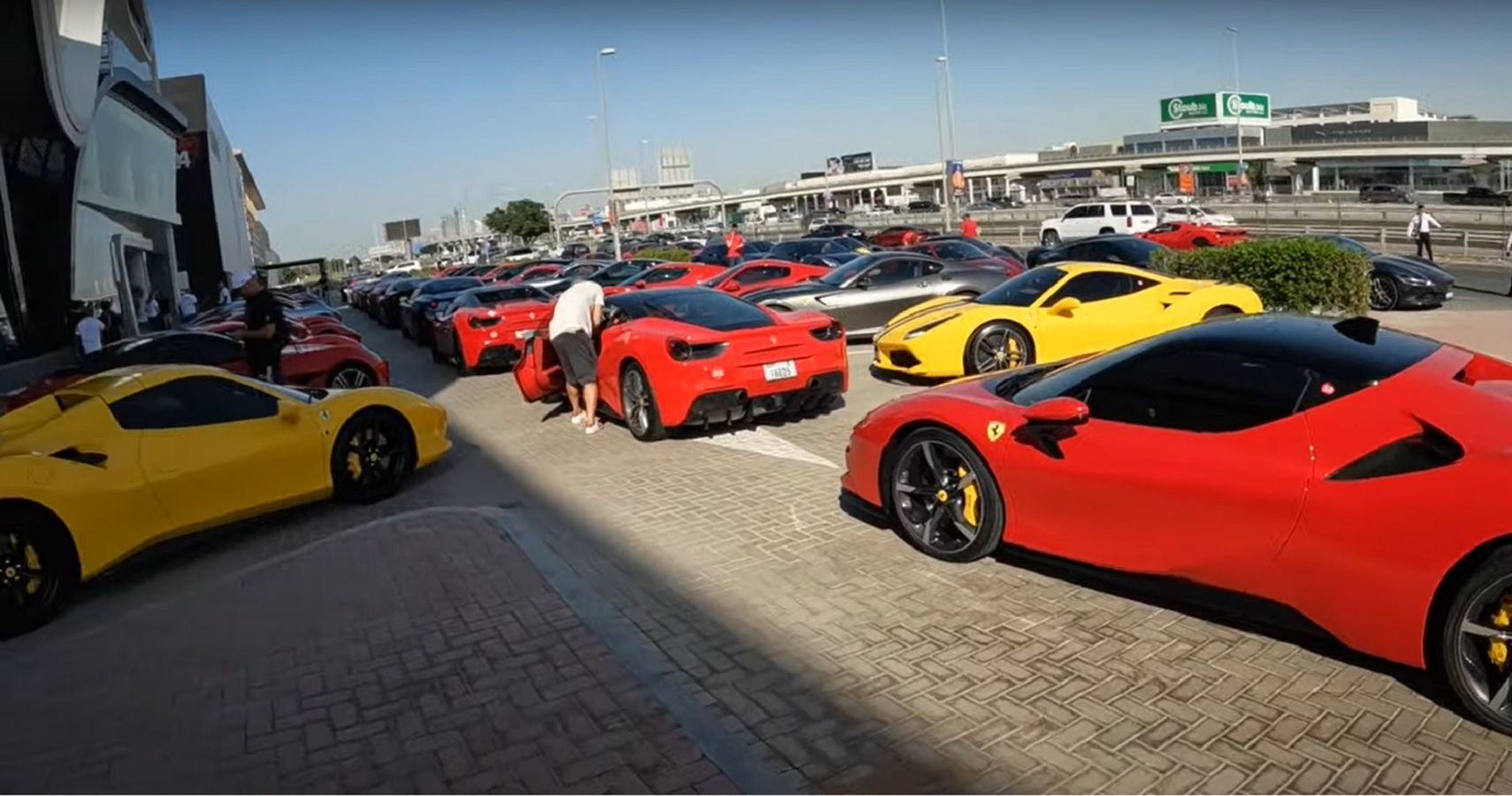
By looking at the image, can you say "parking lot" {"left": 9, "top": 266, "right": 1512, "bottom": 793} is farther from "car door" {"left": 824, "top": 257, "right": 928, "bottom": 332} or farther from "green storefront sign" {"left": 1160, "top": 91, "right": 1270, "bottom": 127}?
"green storefront sign" {"left": 1160, "top": 91, "right": 1270, "bottom": 127}

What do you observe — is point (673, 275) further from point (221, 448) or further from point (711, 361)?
point (221, 448)

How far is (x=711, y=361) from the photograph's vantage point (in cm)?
856

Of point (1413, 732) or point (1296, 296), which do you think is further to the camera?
point (1296, 296)

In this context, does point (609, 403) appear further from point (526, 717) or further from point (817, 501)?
point (526, 717)

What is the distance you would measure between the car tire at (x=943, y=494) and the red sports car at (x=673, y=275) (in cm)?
1506

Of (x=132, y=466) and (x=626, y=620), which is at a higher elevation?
(x=132, y=466)

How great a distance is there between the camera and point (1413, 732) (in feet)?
11.5

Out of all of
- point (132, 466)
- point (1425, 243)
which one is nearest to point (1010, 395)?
point (132, 466)

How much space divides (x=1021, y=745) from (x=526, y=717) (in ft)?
6.24

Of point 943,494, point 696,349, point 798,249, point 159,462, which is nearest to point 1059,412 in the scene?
point 943,494

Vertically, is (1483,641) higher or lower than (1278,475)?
lower

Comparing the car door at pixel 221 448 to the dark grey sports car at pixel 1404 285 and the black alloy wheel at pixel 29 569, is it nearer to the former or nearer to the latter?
the black alloy wheel at pixel 29 569

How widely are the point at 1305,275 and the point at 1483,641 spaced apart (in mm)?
10348

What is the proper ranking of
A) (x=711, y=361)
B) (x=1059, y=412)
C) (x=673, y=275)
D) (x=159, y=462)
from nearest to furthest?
(x=1059, y=412) < (x=159, y=462) < (x=711, y=361) < (x=673, y=275)
